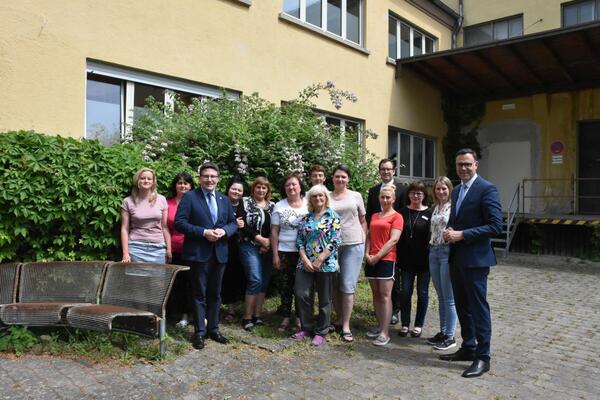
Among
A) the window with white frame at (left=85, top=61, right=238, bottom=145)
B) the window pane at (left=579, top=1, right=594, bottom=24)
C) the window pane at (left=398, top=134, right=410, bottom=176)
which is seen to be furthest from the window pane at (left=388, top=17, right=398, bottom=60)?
the window with white frame at (left=85, top=61, right=238, bottom=145)

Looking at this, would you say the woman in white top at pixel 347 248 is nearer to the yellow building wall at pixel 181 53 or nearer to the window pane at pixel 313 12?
the yellow building wall at pixel 181 53

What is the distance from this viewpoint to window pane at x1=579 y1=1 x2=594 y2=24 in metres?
14.1

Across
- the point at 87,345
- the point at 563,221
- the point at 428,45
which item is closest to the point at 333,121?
the point at 428,45

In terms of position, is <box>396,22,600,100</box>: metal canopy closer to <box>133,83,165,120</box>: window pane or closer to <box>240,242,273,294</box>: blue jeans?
<box>133,83,165,120</box>: window pane

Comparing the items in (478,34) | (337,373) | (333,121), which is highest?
(478,34)

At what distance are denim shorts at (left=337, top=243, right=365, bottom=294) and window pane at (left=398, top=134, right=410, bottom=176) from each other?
838cm

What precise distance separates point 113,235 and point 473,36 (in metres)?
14.4

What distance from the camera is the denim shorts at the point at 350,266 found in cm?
504

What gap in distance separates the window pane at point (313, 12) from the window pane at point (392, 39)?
2.98 metres

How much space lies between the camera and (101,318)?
4.17 metres

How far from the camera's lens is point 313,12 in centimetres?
1038

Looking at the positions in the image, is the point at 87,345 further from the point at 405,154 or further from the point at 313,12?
the point at 405,154

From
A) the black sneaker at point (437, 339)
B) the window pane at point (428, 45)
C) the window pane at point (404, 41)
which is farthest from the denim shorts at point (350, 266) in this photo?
the window pane at point (428, 45)

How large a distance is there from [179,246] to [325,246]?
5.12 ft
